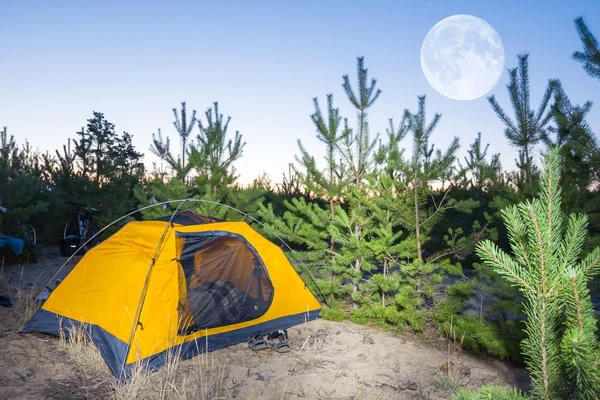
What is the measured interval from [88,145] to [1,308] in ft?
24.1

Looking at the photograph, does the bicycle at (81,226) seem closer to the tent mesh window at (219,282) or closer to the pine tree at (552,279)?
the tent mesh window at (219,282)

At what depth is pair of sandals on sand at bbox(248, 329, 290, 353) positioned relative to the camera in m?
4.86

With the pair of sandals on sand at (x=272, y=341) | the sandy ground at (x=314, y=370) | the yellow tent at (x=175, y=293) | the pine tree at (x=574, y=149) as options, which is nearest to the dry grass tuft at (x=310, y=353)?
the sandy ground at (x=314, y=370)

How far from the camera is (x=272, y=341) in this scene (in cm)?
504

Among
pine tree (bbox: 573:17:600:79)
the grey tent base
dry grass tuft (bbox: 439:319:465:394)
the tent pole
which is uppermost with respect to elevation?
pine tree (bbox: 573:17:600:79)

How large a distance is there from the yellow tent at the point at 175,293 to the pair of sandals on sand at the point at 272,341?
183 mm

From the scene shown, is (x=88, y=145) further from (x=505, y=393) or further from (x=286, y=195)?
(x=505, y=393)

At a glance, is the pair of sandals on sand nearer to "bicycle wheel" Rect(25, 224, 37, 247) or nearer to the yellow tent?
the yellow tent

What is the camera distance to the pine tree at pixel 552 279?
50.6 inches

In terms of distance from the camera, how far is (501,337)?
4773 mm

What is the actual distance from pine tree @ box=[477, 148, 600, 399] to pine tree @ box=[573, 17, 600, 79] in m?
3.07

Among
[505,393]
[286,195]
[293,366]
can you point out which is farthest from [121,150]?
[505,393]

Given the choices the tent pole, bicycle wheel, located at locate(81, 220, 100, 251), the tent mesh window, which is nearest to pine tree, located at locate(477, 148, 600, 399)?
the tent pole

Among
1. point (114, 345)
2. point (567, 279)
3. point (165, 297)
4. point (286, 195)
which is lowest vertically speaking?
point (114, 345)
